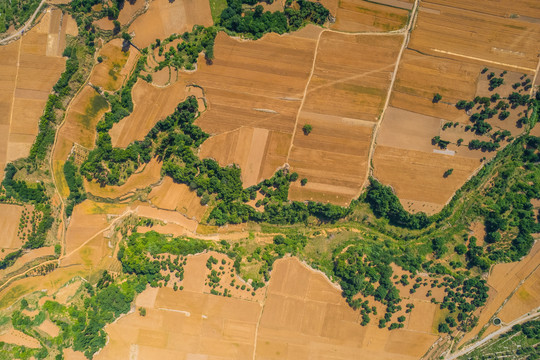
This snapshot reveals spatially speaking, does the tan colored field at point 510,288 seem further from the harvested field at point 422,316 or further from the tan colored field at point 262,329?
the tan colored field at point 262,329

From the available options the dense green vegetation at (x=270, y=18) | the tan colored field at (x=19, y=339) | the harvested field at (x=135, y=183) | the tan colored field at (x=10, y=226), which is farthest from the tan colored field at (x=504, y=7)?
the tan colored field at (x=19, y=339)

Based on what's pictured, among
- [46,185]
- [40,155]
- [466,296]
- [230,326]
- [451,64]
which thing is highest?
[451,64]

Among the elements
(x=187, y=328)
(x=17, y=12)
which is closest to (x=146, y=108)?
(x=17, y=12)

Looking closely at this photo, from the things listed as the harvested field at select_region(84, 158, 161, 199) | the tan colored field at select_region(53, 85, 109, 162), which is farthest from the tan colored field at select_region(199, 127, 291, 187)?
the tan colored field at select_region(53, 85, 109, 162)

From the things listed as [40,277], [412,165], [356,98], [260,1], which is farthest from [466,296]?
[40,277]

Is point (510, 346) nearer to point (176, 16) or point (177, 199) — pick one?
point (177, 199)

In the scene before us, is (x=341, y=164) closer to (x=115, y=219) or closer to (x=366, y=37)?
(x=366, y=37)
